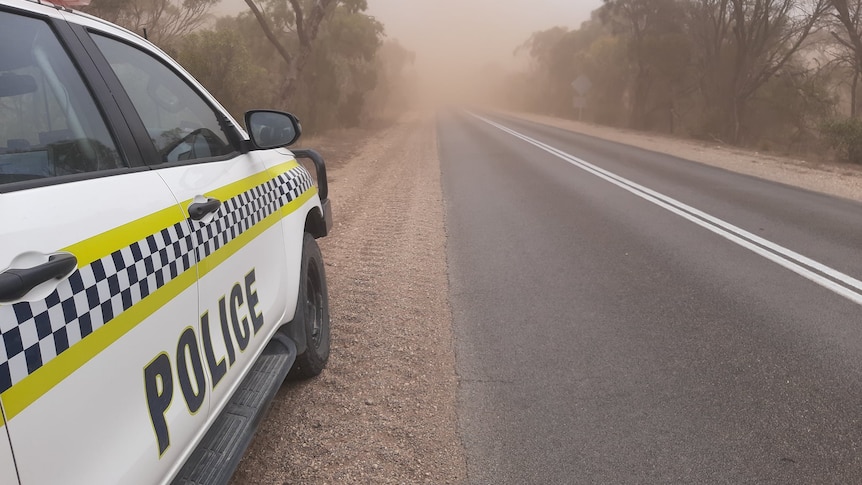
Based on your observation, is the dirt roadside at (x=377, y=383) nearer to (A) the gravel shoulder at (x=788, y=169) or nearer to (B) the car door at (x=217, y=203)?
(B) the car door at (x=217, y=203)

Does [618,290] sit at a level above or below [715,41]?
below

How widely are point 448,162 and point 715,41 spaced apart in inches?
787

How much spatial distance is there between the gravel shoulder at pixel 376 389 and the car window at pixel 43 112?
1588 mm

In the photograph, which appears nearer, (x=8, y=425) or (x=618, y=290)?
(x=8, y=425)

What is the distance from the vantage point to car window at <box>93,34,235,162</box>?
2.10 meters

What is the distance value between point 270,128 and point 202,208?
1051mm

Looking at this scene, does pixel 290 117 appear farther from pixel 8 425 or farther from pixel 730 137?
pixel 730 137

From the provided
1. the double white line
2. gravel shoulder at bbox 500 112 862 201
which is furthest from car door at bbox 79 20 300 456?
gravel shoulder at bbox 500 112 862 201

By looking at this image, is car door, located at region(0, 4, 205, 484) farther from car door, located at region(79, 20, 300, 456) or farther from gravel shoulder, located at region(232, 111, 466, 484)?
gravel shoulder, located at region(232, 111, 466, 484)

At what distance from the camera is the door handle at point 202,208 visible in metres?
1.97

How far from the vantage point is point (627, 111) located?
4381cm

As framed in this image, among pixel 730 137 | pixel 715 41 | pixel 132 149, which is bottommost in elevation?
pixel 730 137

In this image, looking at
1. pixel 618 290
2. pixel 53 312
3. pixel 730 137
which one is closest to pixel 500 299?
pixel 618 290

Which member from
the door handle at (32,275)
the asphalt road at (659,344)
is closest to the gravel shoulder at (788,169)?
the asphalt road at (659,344)
